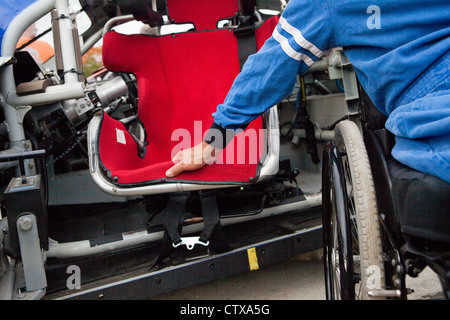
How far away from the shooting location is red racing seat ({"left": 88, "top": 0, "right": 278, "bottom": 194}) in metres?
2.07

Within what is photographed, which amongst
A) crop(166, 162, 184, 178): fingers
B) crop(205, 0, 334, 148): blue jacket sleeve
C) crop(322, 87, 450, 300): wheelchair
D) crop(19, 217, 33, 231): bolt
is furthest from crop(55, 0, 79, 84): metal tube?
crop(322, 87, 450, 300): wheelchair

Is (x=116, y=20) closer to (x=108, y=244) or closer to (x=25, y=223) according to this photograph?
(x=108, y=244)

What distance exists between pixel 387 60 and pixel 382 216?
42 cm

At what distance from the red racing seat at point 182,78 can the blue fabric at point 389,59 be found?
0.78m

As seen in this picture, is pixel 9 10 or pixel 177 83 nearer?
A: pixel 9 10

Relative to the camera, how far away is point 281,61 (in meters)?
1.08

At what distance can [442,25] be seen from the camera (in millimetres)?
881

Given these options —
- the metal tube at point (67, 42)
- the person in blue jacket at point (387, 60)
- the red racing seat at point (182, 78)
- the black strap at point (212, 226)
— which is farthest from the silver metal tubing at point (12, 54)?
the person in blue jacket at point (387, 60)

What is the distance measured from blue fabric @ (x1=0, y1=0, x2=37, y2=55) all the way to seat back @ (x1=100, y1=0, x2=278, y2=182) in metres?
0.62

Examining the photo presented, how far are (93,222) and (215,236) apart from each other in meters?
0.91

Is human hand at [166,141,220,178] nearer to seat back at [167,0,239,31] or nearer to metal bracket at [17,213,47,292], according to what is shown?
metal bracket at [17,213,47,292]

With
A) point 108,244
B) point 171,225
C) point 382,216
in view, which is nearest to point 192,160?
point 171,225

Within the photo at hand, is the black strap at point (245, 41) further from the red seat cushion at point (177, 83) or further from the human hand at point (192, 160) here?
the human hand at point (192, 160)
